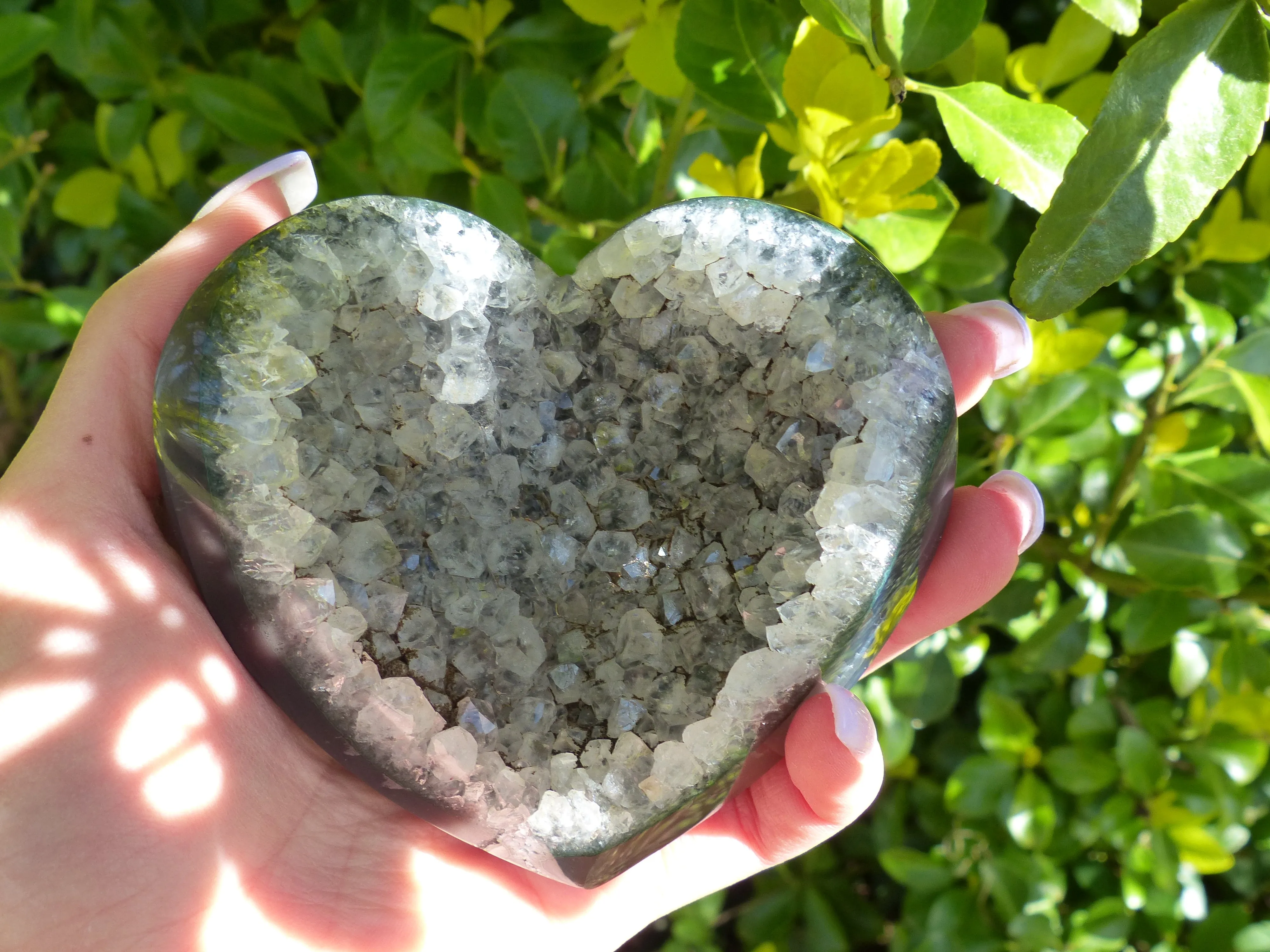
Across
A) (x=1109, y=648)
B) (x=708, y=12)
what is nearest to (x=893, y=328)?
(x=708, y=12)

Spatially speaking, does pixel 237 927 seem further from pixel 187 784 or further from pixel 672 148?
pixel 672 148

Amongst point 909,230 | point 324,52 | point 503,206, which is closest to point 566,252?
point 503,206

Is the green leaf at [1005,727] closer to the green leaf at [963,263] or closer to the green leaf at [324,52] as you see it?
the green leaf at [963,263]

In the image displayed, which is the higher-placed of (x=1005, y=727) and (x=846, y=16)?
(x=846, y=16)

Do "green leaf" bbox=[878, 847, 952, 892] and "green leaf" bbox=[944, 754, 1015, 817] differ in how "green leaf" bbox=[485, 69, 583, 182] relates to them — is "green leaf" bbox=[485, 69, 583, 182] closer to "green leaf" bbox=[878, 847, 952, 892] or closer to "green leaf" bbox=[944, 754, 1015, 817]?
"green leaf" bbox=[944, 754, 1015, 817]

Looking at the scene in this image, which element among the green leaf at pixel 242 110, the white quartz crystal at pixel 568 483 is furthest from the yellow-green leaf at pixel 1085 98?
the green leaf at pixel 242 110

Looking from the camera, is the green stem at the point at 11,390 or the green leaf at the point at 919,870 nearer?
the green leaf at the point at 919,870
